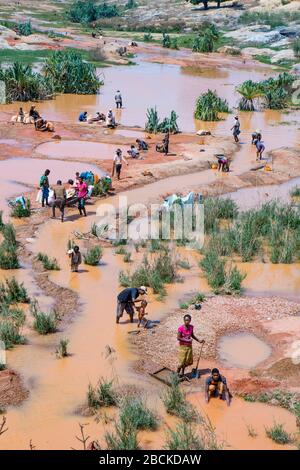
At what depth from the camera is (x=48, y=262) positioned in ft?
50.0

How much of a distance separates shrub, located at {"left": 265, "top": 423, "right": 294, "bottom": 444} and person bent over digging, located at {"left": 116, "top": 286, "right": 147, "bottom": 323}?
4.06m

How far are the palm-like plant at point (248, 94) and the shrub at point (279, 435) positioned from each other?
28.6 meters

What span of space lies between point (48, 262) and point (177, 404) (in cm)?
628

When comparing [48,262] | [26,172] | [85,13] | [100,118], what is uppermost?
[85,13]

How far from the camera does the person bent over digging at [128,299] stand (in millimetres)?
12523

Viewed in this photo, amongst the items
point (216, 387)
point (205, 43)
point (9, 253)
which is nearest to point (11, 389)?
point (216, 387)

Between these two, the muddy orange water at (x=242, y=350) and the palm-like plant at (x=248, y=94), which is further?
the palm-like plant at (x=248, y=94)

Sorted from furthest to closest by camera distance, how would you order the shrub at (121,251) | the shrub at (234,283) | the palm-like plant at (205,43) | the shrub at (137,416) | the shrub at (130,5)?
the shrub at (130,5) < the palm-like plant at (205,43) < the shrub at (121,251) < the shrub at (234,283) < the shrub at (137,416)

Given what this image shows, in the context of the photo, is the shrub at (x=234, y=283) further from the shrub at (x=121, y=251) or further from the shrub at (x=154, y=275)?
the shrub at (x=121, y=251)

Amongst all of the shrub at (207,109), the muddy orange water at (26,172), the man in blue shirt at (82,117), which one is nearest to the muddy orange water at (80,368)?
the muddy orange water at (26,172)

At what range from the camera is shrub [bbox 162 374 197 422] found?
972cm

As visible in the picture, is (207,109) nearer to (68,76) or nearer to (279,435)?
(68,76)

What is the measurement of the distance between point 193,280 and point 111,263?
209 centimetres

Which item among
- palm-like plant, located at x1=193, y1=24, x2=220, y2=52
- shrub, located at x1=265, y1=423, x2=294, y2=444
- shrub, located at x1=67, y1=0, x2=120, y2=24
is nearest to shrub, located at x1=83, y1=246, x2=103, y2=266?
shrub, located at x1=265, y1=423, x2=294, y2=444
